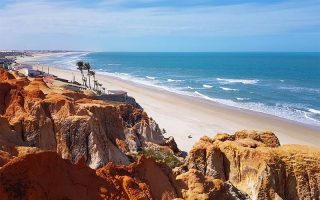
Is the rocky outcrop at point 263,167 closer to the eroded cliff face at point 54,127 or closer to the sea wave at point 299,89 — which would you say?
the eroded cliff face at point 54,127

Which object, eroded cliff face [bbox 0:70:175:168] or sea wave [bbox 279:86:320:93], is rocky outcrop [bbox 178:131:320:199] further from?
sea wave [bbox 279:86:320:93]

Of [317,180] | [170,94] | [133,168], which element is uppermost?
[133,168]

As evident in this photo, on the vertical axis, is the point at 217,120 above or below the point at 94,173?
A: below

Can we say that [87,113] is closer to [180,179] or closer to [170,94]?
[180,179]

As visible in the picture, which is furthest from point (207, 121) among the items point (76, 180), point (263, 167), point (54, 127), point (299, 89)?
point (76, 180)

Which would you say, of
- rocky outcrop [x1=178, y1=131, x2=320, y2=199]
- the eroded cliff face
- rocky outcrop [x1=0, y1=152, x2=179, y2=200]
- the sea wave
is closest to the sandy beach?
the eroded cliff face

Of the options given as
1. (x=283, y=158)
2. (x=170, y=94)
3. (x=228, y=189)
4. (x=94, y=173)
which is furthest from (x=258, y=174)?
(x=170, y=94)

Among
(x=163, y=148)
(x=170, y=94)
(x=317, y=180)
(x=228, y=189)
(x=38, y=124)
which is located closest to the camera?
(x=228, y=189)
